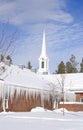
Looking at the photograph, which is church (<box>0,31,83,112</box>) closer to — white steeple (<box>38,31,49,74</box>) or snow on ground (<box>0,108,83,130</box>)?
snow on ground (<box>0,108,83,130</box>)

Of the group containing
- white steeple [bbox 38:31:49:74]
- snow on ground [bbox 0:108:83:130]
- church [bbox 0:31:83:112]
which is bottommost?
snow on ground [bbox 0:108:83:130]

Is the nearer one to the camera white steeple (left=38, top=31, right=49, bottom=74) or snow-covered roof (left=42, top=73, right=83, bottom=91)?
snow-covered roof (left=42, top=73, right=83, bottom=91)

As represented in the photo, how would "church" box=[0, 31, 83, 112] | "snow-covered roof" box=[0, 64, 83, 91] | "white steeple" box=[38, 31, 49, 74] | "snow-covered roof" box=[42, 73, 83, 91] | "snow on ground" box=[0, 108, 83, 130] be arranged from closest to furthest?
"snow on ground" box=[0, 108, 83, 130]
"church" box=[0, 31, 83, 112]
"snow-covered roof" box=[0, 64, 83, 91]
"snow-covered roof" box=[42, 73, 83, 91]
"white steeple" box=[38, 31, 49, 74]

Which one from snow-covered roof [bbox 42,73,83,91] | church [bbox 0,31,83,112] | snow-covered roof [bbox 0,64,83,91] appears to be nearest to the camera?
church [bbox 0,31,83,112]

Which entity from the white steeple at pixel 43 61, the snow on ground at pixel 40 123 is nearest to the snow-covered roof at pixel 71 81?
the white steeple at pixel 43 61

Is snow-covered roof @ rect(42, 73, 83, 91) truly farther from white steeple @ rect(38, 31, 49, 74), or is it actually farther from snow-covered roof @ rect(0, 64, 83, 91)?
white steeple @ rect(38, 31, 49, 74)

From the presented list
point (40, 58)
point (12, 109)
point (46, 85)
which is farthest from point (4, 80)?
point (40, 58)

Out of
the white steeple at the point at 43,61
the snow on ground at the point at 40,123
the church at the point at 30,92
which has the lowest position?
the snow on ground at the point at 40,123

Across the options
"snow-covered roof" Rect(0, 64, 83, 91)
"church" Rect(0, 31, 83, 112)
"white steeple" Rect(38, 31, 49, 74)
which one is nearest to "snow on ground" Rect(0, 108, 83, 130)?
"church" Rect(0, 31, 83, 112)

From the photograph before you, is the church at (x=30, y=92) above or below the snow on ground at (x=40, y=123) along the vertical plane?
above

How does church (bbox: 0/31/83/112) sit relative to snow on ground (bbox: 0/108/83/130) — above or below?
above

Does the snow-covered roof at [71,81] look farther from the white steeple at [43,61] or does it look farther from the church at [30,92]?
the white steeple at [43,61]

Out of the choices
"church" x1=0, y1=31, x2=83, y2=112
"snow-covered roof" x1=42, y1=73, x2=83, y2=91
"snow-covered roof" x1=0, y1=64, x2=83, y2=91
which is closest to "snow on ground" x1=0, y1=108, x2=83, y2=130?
"church" x1=0, y1=31, x2=83, y2=112

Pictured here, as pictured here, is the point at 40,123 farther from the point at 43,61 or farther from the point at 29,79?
the point at 43,61
